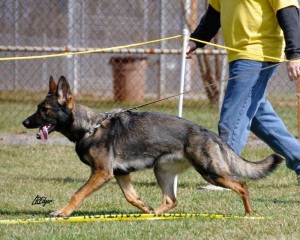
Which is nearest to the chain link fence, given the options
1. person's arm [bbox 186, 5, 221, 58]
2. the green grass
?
the green grass

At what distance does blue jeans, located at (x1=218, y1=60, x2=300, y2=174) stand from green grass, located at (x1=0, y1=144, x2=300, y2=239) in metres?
0.48

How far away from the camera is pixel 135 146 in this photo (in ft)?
19.8

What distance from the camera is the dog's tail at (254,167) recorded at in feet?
20.0

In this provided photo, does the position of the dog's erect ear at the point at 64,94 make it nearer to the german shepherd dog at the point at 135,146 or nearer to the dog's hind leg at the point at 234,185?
the german shepherd dog at the point at 135,146

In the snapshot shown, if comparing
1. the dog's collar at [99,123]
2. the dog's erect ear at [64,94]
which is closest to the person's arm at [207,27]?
the dog's collar at [99,123]

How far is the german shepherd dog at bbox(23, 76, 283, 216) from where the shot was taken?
5.91 m

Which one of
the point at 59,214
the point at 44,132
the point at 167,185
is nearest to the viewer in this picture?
the point at 59,214

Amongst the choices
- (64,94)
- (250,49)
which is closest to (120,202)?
(64,94)

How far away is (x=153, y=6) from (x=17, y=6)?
2.85 metres

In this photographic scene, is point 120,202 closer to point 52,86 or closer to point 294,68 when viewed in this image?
point 52,86

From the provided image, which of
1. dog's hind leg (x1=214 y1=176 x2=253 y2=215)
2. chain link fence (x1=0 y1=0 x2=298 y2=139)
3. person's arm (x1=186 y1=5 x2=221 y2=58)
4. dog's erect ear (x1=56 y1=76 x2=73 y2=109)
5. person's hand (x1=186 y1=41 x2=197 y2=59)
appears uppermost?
person's arm (x1=186 y1=5 x2=221 y2=58)

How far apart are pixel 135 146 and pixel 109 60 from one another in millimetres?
9986

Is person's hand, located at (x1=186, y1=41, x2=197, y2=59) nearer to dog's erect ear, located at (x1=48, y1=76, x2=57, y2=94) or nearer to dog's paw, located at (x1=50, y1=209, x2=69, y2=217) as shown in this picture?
dog's erect ear, located at (x1=48, y1=76, x2=57, y2=94)

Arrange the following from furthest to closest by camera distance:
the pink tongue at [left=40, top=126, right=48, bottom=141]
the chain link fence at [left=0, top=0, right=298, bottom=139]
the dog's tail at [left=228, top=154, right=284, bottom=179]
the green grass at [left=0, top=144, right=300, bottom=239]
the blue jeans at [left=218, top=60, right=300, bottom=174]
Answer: the chain link fence at [left=0, top=0, right=298, bottom=139]
the blue jeans at [left=218, top=60, right=300, bottom=174]
the dog's tail at [left=228, top=154, right=284, bottom=179]
the pink tongue at [left=40, top=126, right=48, bottom=141]
the green grass at [left=0, top=144, right=300, bottom=239]
